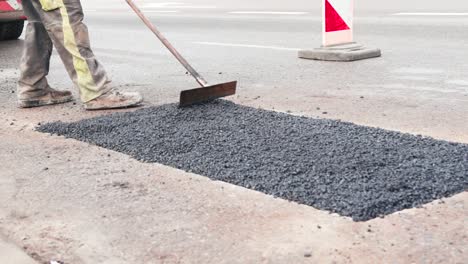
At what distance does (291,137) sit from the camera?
418cm

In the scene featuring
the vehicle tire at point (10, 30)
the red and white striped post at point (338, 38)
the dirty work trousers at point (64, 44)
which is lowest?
the vehicle tire at point (10, 30)

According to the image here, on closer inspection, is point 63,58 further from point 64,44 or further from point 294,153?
point 294,153

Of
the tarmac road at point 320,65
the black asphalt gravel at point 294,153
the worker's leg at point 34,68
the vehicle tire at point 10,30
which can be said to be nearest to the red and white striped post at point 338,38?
the tarmac road at point 320,65

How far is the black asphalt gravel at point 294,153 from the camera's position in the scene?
3209mm

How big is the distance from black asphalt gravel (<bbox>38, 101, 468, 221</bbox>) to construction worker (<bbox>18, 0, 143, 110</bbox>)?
1.20 feet

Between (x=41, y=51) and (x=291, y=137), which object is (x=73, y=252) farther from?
(x=41, y=51)

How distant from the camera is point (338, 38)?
7754mm

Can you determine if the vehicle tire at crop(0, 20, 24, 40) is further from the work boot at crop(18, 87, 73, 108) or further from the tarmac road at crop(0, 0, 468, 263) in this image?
the work boot at crop(18, 87, 73, 108)

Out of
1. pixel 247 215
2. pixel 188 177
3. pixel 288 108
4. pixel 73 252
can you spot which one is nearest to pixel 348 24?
pixel 288 108

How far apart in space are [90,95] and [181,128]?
3.49 feet

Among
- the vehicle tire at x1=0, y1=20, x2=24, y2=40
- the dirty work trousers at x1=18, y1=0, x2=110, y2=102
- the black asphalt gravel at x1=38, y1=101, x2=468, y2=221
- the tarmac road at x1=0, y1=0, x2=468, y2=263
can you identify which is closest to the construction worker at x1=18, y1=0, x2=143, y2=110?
the dirty work trousers at x1=18, y1=0, x2=110, y2=102

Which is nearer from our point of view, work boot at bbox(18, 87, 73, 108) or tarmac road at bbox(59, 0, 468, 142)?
tarmac road at bbox(59, 0, 468, 142)

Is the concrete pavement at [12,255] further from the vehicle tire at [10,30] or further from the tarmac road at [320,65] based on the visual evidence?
the vehicle tire at [10,30]

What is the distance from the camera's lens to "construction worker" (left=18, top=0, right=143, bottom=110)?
202 inches
